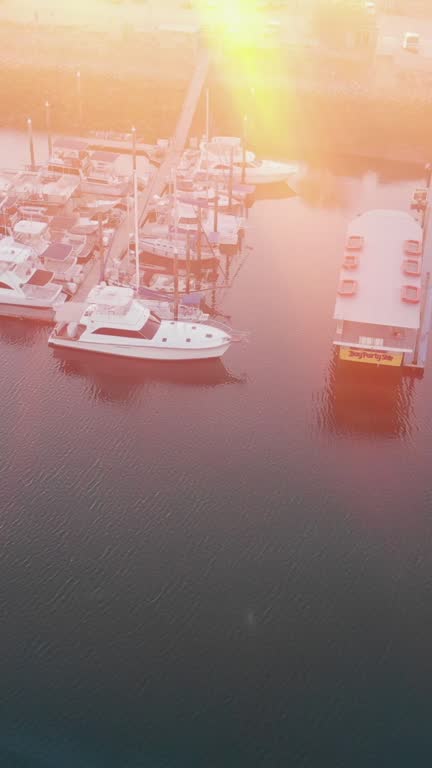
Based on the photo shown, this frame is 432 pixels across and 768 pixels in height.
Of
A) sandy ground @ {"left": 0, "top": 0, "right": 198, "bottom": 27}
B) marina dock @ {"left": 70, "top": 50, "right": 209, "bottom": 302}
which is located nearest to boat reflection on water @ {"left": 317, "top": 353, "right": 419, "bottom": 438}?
marina dock @ {"left": 70, "top": 50, "right": 209, "bottom": 302}

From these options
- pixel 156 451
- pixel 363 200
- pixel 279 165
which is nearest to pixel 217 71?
pixel 279 165

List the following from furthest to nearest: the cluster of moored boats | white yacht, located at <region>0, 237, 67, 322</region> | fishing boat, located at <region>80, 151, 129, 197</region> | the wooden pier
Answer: the wooden pier < fishing boat, located at <region>80, 151, 129, 197</region> < white yacht, located at <region>0, 237, 67, 322</region> < the cluster of moored boats

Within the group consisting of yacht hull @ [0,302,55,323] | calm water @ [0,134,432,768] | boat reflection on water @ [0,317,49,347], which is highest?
yacht hull @ [0,302,55,323]

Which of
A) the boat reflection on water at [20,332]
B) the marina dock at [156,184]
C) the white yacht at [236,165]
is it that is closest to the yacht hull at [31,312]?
the boat reflection on water at [20,332]

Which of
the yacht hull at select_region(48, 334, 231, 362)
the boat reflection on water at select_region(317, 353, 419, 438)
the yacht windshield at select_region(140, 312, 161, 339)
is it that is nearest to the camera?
the boat reflection on water at select_region(317, 353, 419, 438)

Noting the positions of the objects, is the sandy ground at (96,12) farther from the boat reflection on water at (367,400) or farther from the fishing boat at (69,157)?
the boat reflection on water at (367,400)

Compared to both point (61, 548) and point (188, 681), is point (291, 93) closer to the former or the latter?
point (61, 548)

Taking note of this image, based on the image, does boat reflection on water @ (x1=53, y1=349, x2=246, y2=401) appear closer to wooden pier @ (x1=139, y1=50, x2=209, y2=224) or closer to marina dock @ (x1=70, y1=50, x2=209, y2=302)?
marina dock @ (x1=70, y1=50, x2=209, y2=302)

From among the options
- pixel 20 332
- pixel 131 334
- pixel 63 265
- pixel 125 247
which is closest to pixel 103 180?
pixel 125 247
